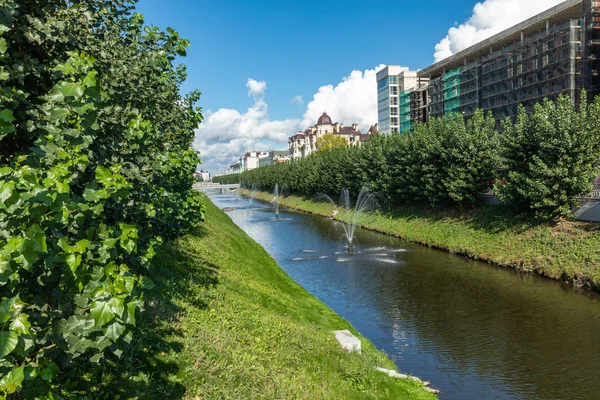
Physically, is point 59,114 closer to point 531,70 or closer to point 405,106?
point 531,70

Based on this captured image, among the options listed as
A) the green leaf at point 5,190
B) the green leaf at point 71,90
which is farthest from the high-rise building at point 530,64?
the green leaf at point 5,190

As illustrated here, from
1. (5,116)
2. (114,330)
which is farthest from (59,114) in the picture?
(114,330)

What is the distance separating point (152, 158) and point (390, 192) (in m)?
64.2

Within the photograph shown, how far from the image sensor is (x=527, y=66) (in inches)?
3757

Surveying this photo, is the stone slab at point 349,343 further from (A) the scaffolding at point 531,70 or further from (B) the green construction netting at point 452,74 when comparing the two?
(B) the green construction netting at point 452,74

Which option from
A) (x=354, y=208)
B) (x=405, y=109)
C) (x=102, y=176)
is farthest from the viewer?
(x=405, y=109)

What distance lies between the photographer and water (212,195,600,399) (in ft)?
71.6

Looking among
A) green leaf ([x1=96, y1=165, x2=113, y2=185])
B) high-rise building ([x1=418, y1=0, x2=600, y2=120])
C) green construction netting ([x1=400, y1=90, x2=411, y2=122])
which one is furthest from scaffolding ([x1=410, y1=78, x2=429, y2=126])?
green leaf ([x1=96, y1=165, x2=113, y2=185])

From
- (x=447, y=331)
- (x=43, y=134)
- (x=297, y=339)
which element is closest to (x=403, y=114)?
(x=447, y=331)

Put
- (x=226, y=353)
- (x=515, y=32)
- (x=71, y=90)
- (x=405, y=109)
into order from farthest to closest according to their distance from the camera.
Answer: (x=405, y=109) → (x=515, y=32) → (x=226, y=353) → (x=71, y=90)

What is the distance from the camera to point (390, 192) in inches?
2886

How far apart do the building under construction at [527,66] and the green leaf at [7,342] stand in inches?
2817

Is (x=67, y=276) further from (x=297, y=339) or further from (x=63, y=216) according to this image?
(x=297, y=339)

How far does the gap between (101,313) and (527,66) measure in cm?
10739
